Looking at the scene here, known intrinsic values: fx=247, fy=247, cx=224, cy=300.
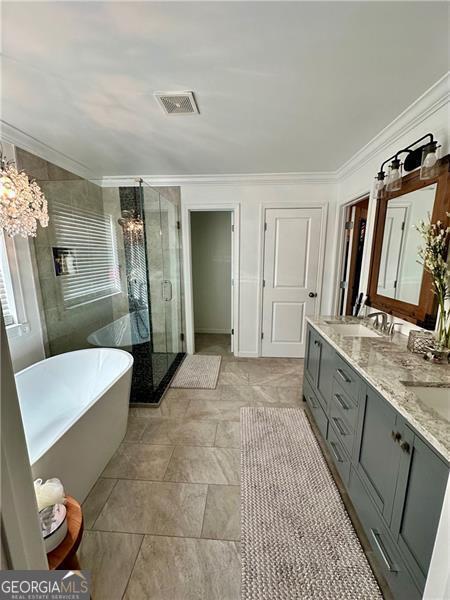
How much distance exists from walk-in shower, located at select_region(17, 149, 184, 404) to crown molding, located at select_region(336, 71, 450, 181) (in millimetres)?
2251

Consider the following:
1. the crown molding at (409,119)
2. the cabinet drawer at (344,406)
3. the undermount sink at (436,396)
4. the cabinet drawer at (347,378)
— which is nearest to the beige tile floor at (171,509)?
the cabinet drawer at (344,406)

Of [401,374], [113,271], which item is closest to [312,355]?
[401,374]

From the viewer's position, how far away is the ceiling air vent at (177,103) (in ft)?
5.28

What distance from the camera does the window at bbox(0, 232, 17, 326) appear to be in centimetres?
212

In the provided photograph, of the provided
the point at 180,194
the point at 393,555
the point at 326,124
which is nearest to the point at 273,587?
the point at 393,555

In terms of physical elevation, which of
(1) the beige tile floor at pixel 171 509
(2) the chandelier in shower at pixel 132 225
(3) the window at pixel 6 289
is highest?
(2) the chandelier in shower at pixel 132 225

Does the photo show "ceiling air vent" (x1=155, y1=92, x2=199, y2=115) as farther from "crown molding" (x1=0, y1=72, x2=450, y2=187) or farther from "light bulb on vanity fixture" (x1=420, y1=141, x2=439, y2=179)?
"light bulb on vanity fixture" (x1=420, y1=141, x2=439, y2=179)

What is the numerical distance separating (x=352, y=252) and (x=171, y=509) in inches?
123

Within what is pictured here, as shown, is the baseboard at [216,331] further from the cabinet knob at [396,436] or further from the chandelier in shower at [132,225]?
the cabinet knob at [396,436]

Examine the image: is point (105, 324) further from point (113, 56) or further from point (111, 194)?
point (113, 56)

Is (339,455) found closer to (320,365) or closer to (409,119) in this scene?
(320,365)

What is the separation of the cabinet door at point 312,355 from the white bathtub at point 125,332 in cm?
185

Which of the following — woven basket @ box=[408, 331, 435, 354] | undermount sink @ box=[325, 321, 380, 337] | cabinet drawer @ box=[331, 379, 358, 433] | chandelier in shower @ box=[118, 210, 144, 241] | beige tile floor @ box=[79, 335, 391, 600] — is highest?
chandelier in shower @ box=[118, 210, 144, 241]

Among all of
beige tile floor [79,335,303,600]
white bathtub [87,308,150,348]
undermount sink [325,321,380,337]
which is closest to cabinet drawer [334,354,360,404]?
undermount sink [325,321,380,337]
